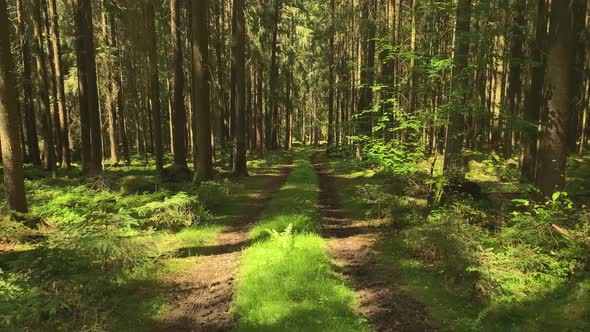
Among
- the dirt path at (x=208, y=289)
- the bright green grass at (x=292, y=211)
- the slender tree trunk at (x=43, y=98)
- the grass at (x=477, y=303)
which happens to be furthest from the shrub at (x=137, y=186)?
the grass at (x=477, y=303)

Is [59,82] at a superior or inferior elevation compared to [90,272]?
superior

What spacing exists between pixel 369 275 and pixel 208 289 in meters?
3.14

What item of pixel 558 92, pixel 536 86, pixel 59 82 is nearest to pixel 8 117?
pixel 558 92

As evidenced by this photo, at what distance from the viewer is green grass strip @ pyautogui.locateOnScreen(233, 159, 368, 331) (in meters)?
5.77

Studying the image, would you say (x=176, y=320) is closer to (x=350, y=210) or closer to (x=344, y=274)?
(x=344, y=274)

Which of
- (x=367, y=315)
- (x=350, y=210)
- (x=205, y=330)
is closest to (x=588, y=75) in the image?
(x=350, y=210)

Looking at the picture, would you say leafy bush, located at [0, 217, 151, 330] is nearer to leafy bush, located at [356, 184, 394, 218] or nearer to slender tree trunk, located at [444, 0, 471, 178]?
leafy bush, located at [356, 184, 394, 218]

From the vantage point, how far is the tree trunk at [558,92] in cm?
841

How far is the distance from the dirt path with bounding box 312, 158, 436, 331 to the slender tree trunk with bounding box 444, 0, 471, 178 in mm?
2713

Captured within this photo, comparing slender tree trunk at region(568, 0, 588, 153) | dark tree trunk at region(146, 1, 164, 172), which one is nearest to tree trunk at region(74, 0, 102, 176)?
dark tree trunk at region(146, 1, 164, 172)

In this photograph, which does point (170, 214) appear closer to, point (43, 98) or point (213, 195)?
point (213, 195)

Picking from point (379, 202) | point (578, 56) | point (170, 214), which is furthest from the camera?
point (578, 56)

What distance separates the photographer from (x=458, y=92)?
1012cm

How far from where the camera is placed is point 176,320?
6270 millimetres
